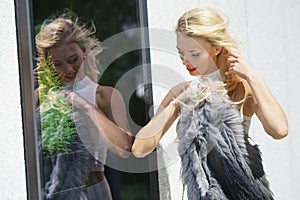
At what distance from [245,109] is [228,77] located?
0.61ft

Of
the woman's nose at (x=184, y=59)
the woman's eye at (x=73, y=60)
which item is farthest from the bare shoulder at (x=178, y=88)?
the woman's eye at (x=73, y=60)

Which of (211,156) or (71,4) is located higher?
(71,4)

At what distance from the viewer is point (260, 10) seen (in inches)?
109

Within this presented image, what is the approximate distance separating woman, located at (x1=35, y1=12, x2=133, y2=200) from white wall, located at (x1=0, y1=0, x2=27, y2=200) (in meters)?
0.11

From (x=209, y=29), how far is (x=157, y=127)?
1.78ft

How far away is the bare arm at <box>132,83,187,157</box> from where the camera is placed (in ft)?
7.26

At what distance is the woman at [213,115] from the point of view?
2.24 meters

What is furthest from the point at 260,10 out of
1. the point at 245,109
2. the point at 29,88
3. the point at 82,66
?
the point at 29,88

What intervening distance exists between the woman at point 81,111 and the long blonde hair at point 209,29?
0.45 meters

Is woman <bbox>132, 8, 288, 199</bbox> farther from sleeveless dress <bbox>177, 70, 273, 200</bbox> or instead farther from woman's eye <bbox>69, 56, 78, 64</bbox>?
woman's eye <bbox>69, 56, 78, 64</bbox>

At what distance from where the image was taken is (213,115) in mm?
2273

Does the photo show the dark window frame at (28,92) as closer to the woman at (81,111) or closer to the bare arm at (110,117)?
the woman at (81,111)

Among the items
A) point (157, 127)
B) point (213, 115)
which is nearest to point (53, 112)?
point (157, 127)

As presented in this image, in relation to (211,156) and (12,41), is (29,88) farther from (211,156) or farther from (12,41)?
(211,156)
